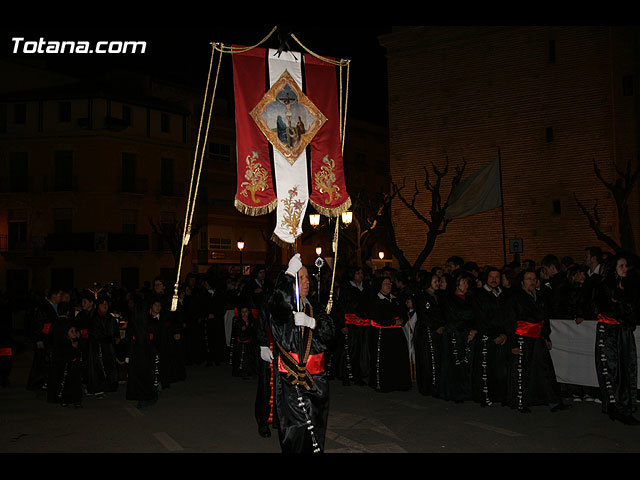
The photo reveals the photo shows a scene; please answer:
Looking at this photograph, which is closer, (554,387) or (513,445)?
(513,445)

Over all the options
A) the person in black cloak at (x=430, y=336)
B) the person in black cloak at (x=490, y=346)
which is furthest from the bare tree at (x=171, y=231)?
the person in black cloak at (x=490, y=346)

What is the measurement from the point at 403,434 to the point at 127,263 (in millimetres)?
32877

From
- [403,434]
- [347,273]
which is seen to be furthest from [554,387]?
[347,273]

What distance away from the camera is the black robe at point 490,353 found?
9086mm

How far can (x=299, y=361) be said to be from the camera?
6.04 metres

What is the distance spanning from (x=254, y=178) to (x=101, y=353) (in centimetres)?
502

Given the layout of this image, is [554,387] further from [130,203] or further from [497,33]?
[130,203]

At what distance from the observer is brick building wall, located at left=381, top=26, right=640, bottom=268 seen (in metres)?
21.1

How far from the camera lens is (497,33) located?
23172 mm

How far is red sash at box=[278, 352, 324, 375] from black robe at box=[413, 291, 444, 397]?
4.18 m

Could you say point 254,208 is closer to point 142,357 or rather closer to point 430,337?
point 142,357

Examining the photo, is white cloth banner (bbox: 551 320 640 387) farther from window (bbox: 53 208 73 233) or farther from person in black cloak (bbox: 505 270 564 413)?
window (bbox: 53 208 73 233)

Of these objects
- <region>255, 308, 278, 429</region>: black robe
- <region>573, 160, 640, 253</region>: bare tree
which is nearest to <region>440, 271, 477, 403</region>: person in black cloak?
<region>255, 308, 278, 429</region>: black robe

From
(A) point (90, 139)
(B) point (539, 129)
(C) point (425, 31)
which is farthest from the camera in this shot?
(A) point (90, 139)
